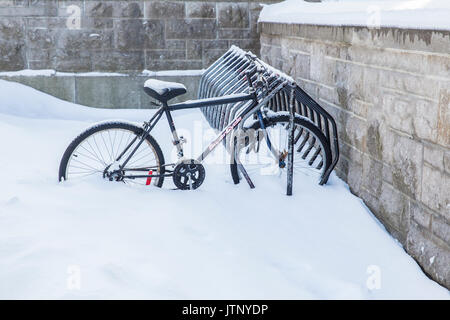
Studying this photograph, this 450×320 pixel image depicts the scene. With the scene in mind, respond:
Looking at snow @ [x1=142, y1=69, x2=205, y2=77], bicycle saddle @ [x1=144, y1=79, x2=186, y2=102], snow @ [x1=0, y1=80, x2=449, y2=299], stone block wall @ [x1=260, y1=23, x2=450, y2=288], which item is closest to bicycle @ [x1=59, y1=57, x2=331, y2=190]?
bicycle saddle @ [x1=144, y1=79, x2=186, y2=102]

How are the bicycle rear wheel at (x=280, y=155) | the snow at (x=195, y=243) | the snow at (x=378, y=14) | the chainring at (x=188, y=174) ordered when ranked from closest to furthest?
the snow at (x=195, y=243) → the snow at (x=378, y=14) → the chainring at (x=188, y=174) → the bicycle rear wheel at (x=280, y=155)

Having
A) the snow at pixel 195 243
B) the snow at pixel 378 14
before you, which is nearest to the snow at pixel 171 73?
the snow at pixel 378 14

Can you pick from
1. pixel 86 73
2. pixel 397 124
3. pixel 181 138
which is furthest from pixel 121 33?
pixel 397 124

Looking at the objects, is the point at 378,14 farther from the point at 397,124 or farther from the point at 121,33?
the point at 121,33

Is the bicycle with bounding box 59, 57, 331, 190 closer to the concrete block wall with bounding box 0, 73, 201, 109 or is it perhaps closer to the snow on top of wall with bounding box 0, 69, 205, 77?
the snow on top of wall with bounding box 0, 69, 205, 77

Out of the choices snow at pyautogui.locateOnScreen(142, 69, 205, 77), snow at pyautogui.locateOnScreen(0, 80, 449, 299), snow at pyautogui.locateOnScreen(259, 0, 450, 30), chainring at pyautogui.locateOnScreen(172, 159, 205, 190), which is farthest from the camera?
snow at pyautogui.locateOnScreen(142, 69, 205, 77)

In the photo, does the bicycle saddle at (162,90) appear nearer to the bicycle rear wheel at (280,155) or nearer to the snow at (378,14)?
the bicycle rear wheel at (280,155)

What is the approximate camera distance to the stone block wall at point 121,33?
8766 mm

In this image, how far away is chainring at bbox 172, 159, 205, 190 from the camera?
4.87 meters

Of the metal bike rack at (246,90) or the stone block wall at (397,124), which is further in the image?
the metal bike rack at (246,90)

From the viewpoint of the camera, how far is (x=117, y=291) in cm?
324

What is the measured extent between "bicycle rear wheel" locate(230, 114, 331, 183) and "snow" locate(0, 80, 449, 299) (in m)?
0.15

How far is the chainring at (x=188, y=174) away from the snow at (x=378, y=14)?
5.14ft

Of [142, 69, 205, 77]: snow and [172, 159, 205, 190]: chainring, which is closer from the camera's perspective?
[172, 159, 205, 190]: chainring
